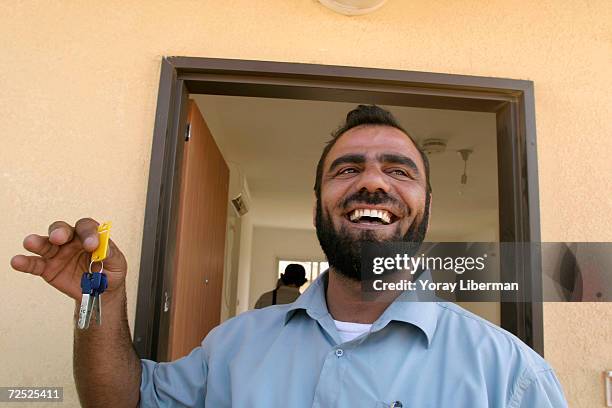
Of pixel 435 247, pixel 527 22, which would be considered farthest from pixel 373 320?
pixel 527 22

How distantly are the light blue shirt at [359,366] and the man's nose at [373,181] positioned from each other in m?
0.28

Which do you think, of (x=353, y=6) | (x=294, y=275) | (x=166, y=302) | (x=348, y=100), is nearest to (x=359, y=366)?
(x=166, y=302)

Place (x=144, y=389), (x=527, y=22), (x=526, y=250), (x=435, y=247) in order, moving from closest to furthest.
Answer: (x=144, y=389) < (x=435, y=247) < (x=526, y=250) < (x=527, y=22)

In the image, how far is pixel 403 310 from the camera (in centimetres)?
109

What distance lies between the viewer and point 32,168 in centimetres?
160

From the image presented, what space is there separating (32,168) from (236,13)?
2.74 ft

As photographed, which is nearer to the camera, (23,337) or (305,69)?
(23,337)

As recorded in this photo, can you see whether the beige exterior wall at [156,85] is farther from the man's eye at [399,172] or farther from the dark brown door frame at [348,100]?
the man's eye at [399,172]

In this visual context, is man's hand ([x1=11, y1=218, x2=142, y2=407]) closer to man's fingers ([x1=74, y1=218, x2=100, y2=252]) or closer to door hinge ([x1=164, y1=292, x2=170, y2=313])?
man's fingers ([x1=74, y1=218, x2=100, y2=252])

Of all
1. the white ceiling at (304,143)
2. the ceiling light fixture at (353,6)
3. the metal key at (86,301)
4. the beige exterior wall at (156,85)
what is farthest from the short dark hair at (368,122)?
the white ceiling at (304,143)

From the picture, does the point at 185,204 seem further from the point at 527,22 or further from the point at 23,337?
the point at 527,22

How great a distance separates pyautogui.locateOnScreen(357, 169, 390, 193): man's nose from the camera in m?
1.22

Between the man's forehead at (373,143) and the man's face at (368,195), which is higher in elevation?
the man's forehead at (373,143)

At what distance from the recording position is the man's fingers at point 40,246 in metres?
0.91
